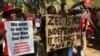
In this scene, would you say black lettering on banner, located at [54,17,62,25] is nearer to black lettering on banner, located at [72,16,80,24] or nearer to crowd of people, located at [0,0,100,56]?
crowd of people, located at [0,0,100,56]

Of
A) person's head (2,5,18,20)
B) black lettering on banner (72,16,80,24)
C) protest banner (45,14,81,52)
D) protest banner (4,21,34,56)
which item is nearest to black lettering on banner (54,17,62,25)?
protest banner (45,14,81,52)

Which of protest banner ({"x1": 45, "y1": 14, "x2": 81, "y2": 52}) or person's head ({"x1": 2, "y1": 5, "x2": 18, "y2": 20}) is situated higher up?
person's head ({"x1": 2, "y1": 5, "x2": 18, "y2": 20})

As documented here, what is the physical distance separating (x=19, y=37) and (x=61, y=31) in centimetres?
176

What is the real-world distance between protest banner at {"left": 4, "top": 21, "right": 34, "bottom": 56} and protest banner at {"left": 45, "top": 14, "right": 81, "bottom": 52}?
2.71 ft

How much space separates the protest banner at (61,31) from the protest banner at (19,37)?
0.82m

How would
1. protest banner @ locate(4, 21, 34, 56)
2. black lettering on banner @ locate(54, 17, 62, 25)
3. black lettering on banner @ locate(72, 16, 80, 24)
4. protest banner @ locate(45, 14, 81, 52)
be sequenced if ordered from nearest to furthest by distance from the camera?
protest banner @ locate(4, 21, 34, 56) < protest banner @ locate(45, 14, 81, 52) < black lettering on banner @ locate(54, 17, 62, 25) < black lettering on banner @ locate(72, 16, 80, 24)

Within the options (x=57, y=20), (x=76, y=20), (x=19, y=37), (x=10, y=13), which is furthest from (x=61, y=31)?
(x=10, y=13)

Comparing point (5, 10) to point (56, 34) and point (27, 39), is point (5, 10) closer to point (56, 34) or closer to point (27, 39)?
point (27, 39)

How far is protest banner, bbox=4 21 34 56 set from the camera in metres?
6.07

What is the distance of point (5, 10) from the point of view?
243 inches

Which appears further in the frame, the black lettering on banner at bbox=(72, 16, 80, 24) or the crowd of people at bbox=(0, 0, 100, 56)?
the black lettering on banner at bbox=(72, 16, 80, 24)

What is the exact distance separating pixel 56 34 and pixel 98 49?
186 inches

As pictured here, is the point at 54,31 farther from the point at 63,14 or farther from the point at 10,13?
the point at 10,13

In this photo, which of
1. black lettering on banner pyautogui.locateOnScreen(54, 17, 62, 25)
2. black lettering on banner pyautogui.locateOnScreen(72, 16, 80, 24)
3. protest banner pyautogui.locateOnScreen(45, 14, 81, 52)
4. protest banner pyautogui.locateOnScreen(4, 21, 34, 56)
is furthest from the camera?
black lettering on banner pyautogui.locateOnScreen(72, 16, 80, 24)
